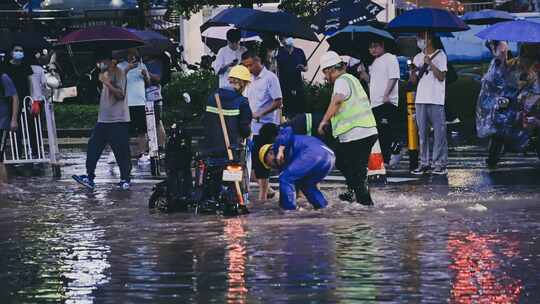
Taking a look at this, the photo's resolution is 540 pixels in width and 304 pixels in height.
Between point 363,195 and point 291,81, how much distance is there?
14.2 feet

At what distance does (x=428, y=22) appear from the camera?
19906 millimetres

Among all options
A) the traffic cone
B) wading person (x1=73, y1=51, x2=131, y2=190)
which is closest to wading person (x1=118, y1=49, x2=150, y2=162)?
wading person (x1=73, y1=51, x2=131, y2=190)

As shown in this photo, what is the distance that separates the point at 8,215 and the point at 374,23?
8.37 meters

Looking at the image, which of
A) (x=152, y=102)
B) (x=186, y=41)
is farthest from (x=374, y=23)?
(x=186, y=41)

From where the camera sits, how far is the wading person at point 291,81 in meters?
20.0

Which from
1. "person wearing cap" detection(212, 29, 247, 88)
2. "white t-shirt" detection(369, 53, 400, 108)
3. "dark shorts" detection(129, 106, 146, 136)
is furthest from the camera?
"dark shorts" detection(129, 106, 146, 136)

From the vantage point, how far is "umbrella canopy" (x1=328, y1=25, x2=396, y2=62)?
2078 centimetres

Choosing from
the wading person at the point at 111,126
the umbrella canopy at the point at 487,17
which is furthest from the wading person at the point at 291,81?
the umbrella canopy at the point at 487,17

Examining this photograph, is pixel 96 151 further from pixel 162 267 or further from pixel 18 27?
pixel 18 27

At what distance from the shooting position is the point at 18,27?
3891cm

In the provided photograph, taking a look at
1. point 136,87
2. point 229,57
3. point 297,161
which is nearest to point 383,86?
point 229,57

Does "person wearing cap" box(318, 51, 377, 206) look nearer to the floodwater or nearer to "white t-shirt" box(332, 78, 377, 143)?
"white t-shirt" box(332, 78, 377, 143)

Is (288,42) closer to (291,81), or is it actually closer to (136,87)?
(291,81)

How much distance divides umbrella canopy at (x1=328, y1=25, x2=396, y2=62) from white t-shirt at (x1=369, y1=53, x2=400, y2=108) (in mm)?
764
